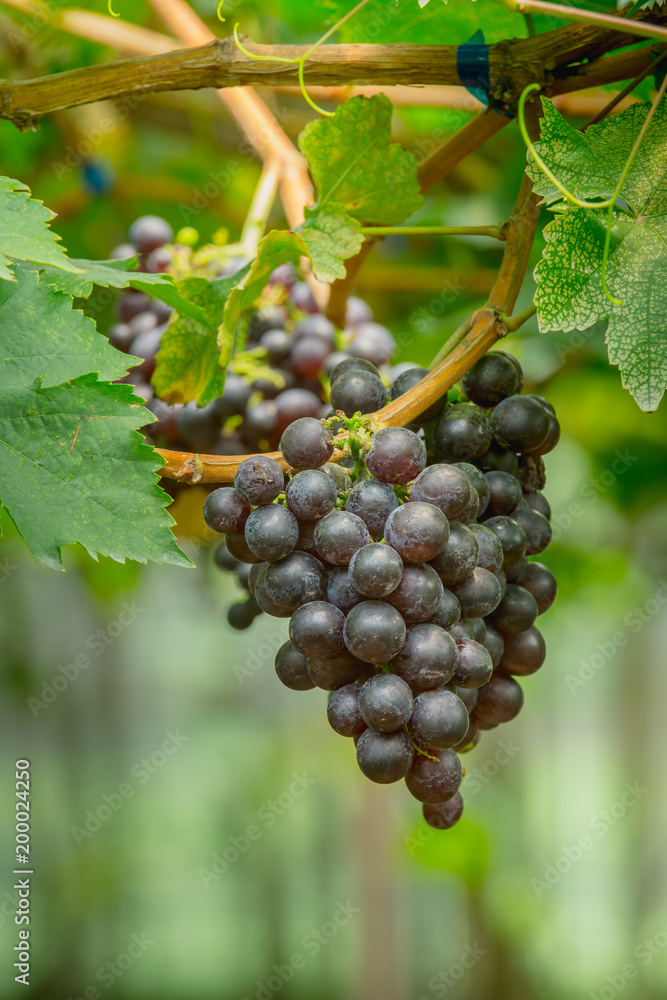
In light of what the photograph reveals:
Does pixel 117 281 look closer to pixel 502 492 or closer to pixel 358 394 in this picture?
pixel 358 394

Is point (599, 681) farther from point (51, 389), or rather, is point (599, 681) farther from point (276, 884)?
point (51, 389)

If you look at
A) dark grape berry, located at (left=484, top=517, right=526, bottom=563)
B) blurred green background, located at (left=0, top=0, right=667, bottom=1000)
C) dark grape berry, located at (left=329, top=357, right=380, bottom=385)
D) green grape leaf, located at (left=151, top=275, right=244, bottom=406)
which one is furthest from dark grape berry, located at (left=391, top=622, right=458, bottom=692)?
blurred green background, located at (left=0, top=0, right=667, bottom=1000)

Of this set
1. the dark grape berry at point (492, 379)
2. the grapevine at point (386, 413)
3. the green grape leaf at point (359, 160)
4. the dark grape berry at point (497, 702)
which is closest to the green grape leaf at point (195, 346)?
the grapevine at point (386, 413)

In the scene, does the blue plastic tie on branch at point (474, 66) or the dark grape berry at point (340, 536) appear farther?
the blue plastic tie on branch at point (474, 66)

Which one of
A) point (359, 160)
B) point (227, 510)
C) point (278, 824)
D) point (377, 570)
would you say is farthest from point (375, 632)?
point (278, 824)

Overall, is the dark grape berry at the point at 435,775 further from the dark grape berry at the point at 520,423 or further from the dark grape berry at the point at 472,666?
the dark grape berry at the point at 520,423

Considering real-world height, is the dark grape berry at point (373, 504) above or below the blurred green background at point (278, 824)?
above

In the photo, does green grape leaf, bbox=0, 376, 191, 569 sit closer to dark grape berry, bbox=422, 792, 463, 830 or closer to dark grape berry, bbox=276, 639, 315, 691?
dark grape berry, bbox=276, 639, 315, 691
